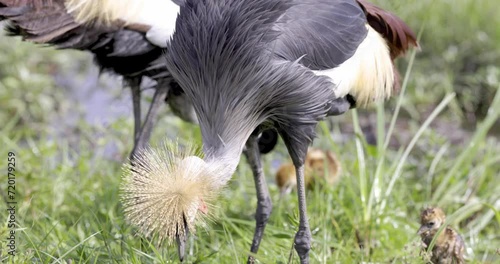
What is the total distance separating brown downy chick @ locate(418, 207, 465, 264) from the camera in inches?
132

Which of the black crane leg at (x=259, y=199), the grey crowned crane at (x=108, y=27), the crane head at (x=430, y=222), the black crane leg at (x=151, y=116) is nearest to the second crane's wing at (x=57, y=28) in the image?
the grey crowned crane at (x=108, y=27)

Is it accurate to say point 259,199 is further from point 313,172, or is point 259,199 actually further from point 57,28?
point 57,28

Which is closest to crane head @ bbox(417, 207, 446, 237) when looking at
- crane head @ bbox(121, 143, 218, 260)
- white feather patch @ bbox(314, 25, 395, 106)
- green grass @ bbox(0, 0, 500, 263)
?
green grass @ bbox(0, 0, 500, 263)

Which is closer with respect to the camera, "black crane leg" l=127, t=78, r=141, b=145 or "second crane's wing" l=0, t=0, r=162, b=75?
"second crane's wing" l=0, t=0, r=162, b=75

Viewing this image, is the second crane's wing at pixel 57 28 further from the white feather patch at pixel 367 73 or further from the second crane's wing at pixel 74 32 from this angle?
the white feather patch at pixel 367 73

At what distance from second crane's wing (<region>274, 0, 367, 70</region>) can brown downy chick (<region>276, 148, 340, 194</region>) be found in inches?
44.6

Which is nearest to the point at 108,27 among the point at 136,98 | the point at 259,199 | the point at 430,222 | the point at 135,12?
the point at 135,12

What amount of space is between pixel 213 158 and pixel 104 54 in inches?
41.3

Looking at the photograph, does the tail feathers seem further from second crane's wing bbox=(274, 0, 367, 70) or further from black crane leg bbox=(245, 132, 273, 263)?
black crane leg bbox=(245, 132, 273, 263)

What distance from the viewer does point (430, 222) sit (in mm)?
3406

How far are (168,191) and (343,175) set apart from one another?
170 centimetres

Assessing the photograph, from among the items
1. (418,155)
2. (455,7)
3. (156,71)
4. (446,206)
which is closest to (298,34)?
(156,71)

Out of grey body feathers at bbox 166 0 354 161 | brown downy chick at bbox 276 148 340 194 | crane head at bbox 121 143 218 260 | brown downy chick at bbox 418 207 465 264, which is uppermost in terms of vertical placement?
grey body feathers at bbox 166 0 354 161

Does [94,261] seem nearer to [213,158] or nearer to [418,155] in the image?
[213,158]
